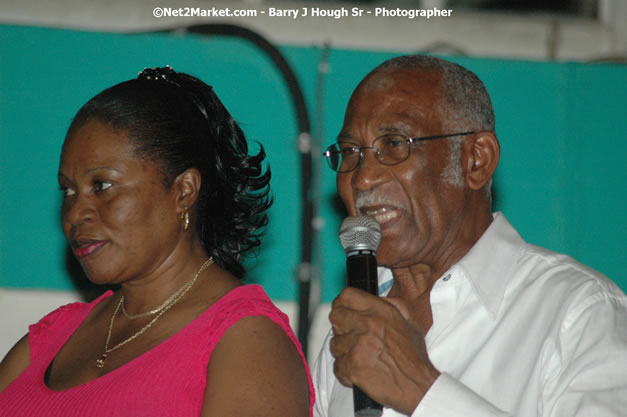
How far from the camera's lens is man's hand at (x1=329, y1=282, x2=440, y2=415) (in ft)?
5.52

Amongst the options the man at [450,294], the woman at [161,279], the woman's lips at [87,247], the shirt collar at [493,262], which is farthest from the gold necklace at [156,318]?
the shirt collar at [493,262]

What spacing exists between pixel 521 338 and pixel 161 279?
3.09 feet

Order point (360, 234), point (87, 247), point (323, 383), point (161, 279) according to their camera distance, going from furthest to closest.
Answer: point (323, 383) < point (161, 279) < point (87, 247) < point (360, 234)

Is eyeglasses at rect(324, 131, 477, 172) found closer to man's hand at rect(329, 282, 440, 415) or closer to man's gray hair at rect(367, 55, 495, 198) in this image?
man's gray hair at rect(367, 55, 495, 198)

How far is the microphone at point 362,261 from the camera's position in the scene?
1.67m

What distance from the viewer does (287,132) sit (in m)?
3.58

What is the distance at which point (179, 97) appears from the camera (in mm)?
2268

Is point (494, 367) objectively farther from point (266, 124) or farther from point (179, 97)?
point (266, 124)

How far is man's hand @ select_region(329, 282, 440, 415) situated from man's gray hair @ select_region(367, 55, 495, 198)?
2.01 ft

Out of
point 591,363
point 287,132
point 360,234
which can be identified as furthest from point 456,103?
point 287,132

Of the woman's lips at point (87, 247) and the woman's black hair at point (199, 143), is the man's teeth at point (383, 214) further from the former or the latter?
the woman's lips at point (87, 247)

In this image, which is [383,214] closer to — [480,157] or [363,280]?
[480,157]

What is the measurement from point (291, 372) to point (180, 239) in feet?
1.69

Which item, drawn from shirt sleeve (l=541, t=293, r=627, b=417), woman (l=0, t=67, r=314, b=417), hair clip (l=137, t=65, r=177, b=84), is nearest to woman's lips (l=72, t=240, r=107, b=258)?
woman (l=0, t=67, r=314, b=417)
